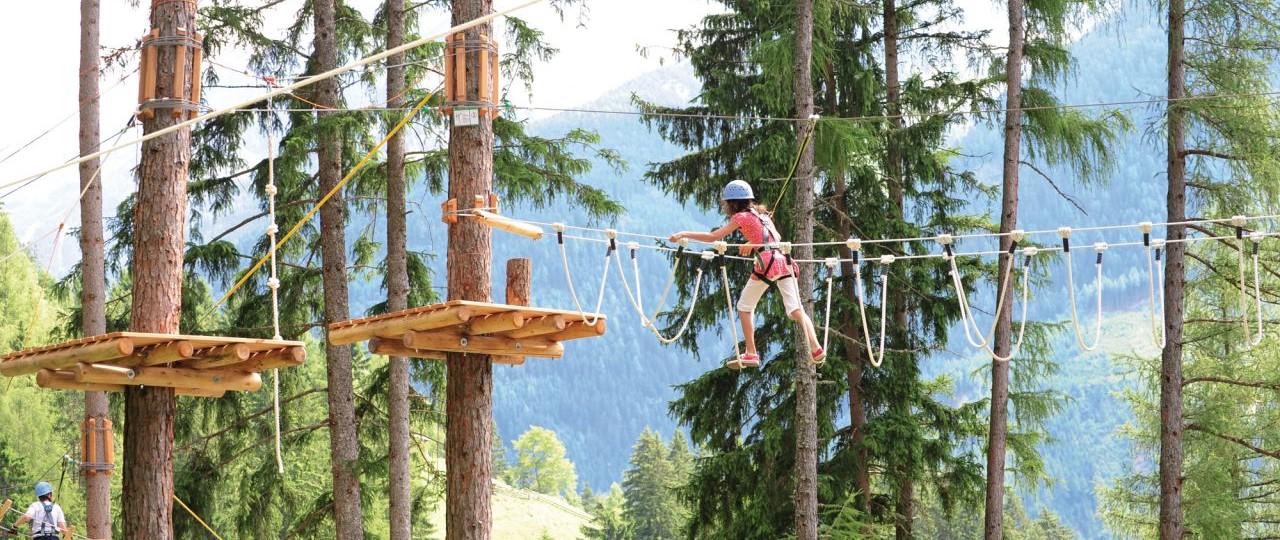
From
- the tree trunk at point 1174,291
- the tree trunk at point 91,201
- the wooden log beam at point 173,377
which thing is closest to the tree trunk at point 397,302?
the tree trunk at point 91,201

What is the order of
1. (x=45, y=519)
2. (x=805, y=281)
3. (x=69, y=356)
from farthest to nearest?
(x=805, y=281) < (x=45, y=519) < (x=69, y=356)

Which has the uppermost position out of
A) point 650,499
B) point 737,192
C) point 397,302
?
point 737,192

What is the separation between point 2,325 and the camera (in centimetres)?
2622

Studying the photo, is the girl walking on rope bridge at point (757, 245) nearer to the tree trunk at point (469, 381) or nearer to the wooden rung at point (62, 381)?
the tree trunk at point (469, 381)

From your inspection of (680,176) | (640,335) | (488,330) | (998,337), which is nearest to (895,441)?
(998,337)

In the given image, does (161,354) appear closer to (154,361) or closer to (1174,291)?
(154,361)

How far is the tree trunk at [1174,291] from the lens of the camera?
527 inches

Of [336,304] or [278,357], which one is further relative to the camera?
[336,304]

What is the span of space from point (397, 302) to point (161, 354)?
18.1 ft

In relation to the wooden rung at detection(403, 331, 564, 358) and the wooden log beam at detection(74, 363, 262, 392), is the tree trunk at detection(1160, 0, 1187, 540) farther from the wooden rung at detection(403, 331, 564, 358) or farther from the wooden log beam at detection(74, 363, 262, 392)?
the wooden log beam at detection(74, 363, 262, 392)

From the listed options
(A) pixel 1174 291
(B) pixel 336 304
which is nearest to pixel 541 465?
(B) pixel 336 304

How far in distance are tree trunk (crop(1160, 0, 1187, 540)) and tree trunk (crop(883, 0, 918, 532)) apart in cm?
261

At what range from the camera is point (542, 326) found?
24.7 ft

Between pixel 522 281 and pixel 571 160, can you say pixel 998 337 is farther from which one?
pixel 522 281
